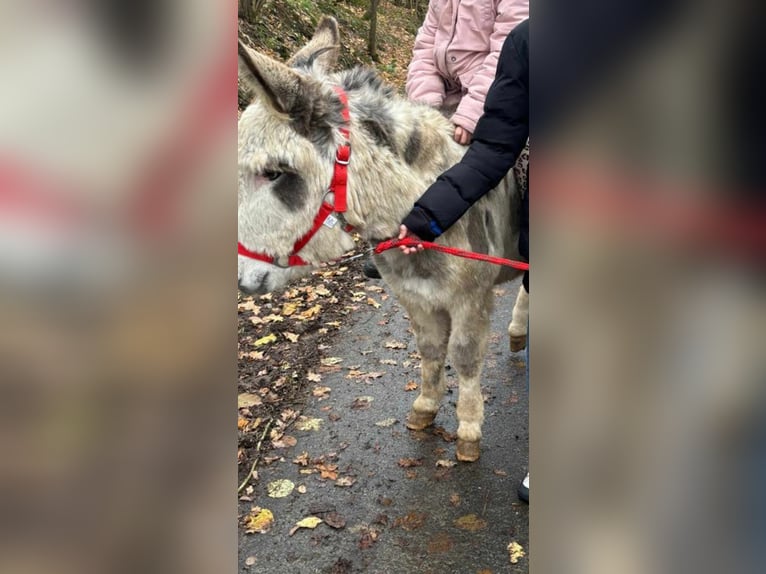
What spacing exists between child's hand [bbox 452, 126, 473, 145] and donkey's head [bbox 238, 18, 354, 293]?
2.53 ft

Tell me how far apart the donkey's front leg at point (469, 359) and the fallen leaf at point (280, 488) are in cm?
111

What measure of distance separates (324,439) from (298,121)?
2.36 m

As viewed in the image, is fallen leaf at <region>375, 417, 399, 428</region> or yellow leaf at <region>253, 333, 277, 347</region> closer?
fallen leaf at <region>375, 417, 399, 428</region>

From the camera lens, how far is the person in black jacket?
246cm

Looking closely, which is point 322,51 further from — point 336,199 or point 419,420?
point 419,420

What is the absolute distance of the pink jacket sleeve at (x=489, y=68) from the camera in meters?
3.05

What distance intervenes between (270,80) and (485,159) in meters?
1.04

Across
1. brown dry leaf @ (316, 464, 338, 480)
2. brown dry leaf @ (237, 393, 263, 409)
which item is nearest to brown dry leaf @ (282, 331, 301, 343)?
brown dry leaf @ (237, 393, 263, 409)

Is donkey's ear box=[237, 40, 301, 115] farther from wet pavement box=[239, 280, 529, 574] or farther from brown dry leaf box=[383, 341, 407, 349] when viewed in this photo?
brown dry leaf box=[383, 341, 407, 349]

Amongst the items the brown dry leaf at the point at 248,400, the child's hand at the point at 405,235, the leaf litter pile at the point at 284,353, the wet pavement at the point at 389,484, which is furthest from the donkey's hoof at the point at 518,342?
the child's hand at the point at 405,235

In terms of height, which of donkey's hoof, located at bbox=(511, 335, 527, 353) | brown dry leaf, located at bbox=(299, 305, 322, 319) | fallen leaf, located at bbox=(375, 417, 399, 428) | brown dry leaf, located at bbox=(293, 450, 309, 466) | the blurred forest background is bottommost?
brown dry leaf, located at bbox=(293, 450, 309, 466)
